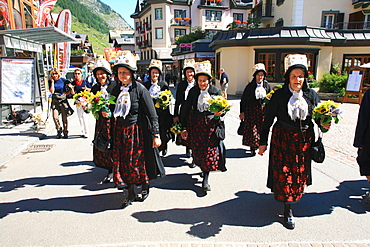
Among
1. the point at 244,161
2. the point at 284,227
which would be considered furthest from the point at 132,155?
the point at 244,161

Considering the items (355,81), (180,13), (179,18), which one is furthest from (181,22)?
(355,81)

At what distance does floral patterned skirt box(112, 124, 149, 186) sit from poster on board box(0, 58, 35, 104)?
7.34 meters

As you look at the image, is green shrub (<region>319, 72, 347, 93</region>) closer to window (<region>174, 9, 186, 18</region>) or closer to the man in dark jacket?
the man in dark jacket

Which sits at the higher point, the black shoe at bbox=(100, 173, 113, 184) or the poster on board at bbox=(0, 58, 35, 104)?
the poster on board at bbox=(0, 58, 35, 104)

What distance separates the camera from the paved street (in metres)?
3.29

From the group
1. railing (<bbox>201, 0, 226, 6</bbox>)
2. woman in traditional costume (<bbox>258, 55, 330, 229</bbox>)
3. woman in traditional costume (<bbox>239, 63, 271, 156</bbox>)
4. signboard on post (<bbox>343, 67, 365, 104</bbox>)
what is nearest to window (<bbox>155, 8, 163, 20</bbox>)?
railing (<bbox>201, 0, 226, 6</bbox>)

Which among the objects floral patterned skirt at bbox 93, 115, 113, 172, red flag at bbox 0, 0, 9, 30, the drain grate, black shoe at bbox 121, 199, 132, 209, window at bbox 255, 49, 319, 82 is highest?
red flag at bbox 0, 0, 9, 30

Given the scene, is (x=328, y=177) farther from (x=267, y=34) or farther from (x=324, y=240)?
(x=267, y=34)

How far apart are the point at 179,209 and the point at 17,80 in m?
8.75

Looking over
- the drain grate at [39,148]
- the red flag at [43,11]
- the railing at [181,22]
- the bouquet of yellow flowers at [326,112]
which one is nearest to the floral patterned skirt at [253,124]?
the bouquet of yellow flowers at [326,112]

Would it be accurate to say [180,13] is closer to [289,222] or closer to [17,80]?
[17,80]

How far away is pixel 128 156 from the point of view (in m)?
3.93

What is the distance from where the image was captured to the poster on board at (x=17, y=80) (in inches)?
376

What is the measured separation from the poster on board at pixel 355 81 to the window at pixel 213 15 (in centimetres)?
3673
